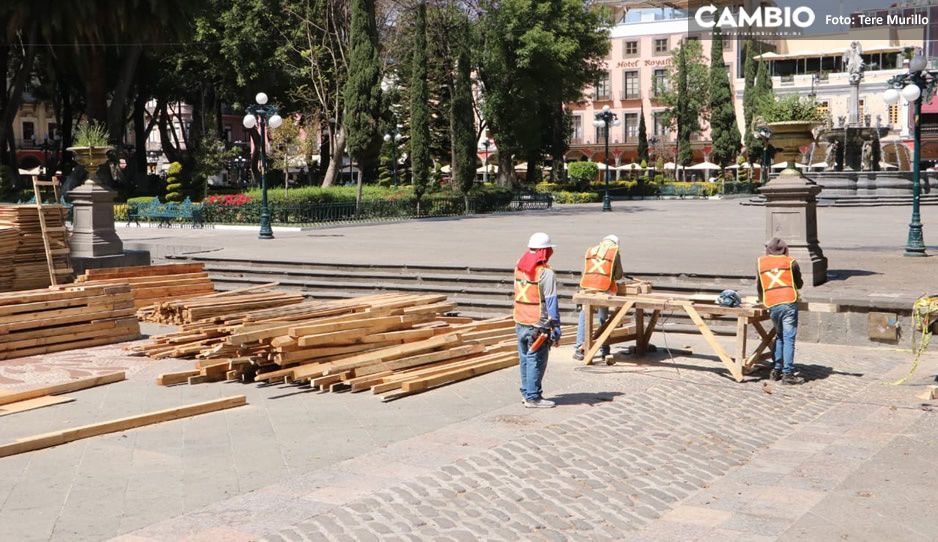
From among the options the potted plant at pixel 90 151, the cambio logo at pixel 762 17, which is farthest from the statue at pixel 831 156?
the potted plant at pixel 90 151

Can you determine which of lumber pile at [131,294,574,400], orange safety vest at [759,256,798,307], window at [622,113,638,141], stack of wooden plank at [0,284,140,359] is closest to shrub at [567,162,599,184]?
window at [622,113,638,141]

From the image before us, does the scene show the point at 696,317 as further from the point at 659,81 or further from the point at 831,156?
the point at 659,81

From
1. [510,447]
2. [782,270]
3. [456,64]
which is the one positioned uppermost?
[456,64]

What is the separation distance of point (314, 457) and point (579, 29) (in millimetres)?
43953

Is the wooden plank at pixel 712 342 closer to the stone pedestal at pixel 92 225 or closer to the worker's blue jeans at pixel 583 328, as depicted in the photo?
the worker's blue jeans at pixel 583 328

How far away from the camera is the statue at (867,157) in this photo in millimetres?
50656

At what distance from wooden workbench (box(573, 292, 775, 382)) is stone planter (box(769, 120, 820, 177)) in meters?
4.89

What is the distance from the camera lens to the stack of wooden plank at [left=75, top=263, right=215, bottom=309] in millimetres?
17047

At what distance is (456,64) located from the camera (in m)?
43.3

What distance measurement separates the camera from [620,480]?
7566mm

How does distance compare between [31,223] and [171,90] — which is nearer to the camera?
[31,223]

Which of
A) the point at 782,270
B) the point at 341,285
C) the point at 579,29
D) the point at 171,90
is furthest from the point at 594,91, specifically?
the point at 782,270

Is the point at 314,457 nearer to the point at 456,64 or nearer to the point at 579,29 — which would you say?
the point at 456,64

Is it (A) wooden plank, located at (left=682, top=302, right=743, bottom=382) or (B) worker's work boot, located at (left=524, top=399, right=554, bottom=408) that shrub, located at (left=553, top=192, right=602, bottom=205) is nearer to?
(A) wooden plank, located at (left=682, top=302, right=743, bottom=382)
